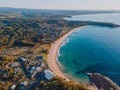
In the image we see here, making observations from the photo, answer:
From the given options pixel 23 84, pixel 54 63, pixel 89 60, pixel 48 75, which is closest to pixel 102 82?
pixel 48 75

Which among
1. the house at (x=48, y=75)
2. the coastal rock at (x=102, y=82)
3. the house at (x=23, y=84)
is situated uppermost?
the house at (x=48, y=75)

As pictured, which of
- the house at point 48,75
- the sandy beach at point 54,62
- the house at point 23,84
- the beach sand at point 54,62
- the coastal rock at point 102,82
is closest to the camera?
the house at point 23,84

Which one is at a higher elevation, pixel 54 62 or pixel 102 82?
pixel 54 62

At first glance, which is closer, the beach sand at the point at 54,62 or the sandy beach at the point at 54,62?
the beach sand at the point at 54,62

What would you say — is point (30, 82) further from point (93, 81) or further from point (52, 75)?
point (93, 81)

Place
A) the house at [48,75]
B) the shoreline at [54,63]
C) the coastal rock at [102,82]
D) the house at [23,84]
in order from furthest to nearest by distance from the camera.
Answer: the shoreline at [54,63], the house at [48,75], the coastal rock at [102,82], the house at [23,84]

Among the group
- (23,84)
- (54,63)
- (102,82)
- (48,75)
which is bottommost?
(23,84)

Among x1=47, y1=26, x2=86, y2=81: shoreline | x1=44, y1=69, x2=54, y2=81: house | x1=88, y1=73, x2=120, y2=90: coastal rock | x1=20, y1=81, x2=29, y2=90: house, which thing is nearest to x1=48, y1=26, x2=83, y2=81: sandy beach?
x1=47, y1=26, x2=86, y2=81: shoreline

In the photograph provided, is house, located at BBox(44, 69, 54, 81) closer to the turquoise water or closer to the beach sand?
the beach sand

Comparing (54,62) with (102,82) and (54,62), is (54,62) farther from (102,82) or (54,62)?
(102,82)

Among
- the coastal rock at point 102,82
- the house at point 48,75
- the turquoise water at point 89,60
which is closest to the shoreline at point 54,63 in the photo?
the turquoise water at point 89,60

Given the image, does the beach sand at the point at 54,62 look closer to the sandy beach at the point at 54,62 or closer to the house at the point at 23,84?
the sandy beach at the point at 54,62
